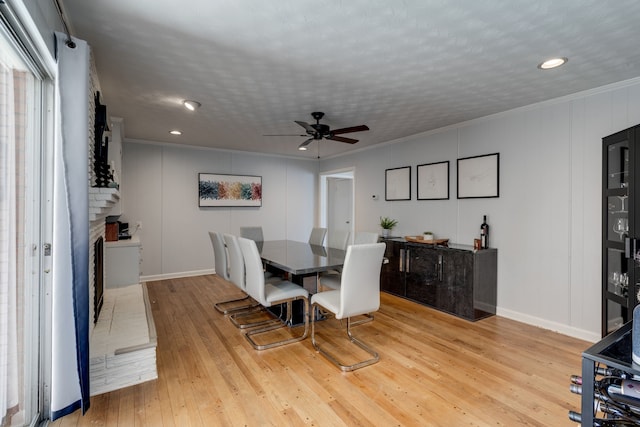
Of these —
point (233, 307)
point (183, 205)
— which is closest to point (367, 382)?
point (233, 307)

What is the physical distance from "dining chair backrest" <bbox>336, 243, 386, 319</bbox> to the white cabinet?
104 inches

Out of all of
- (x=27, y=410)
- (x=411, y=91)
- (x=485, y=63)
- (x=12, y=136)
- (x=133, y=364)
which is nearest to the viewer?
(x=12, y=136)

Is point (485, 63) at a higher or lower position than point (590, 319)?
higher

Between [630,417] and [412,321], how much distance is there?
2613 mm

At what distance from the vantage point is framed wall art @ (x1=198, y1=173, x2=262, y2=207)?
5.91m

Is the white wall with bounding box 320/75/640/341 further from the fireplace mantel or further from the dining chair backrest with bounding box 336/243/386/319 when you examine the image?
the fireplace mantel

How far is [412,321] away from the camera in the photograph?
142 inches

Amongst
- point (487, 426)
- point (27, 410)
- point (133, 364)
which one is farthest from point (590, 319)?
point (27, 410)

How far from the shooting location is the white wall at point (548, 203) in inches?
120

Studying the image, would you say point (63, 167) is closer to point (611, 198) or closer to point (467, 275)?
point (467, 275)

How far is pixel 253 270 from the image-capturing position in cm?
296

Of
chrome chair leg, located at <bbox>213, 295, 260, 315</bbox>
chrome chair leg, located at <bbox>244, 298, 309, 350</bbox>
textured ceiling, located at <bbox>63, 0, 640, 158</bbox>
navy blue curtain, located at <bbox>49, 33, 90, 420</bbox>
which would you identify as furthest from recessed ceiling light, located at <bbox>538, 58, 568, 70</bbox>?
chrome chair leg, located at <bbox>213, 295, 260, 315</bbox>

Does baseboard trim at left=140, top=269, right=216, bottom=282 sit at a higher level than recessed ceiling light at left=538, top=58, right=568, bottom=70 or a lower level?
lower

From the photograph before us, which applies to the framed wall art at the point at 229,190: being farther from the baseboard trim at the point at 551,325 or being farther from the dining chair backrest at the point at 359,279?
the baseboard trim at the point at 551,325
